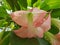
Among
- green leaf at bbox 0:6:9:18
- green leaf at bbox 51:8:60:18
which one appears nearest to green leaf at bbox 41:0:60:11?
green leaf at bbox 51:8:60:18

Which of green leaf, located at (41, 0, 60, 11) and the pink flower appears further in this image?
green leaf, located at (41, 0, 60, 11)

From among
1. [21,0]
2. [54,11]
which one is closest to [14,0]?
[21,0]

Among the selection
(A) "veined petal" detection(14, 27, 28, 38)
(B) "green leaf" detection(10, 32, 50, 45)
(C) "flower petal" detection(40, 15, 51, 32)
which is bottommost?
(B) "green leaf" detection(10, 32, 50, 45)

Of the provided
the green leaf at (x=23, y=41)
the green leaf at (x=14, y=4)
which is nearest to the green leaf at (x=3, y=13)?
the green leaf at (x=14, y=4)

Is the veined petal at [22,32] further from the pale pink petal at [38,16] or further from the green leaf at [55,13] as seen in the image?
the green leaf at [55,13]

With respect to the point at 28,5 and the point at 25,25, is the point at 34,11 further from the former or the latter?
the point at 28,5

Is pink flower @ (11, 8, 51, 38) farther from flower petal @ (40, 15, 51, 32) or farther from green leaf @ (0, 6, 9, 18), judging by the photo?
green leaf @ (0, 6, 9, 18)

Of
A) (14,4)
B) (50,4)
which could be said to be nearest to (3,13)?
(14,4)

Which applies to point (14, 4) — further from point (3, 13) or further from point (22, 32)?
point (22, 32)
